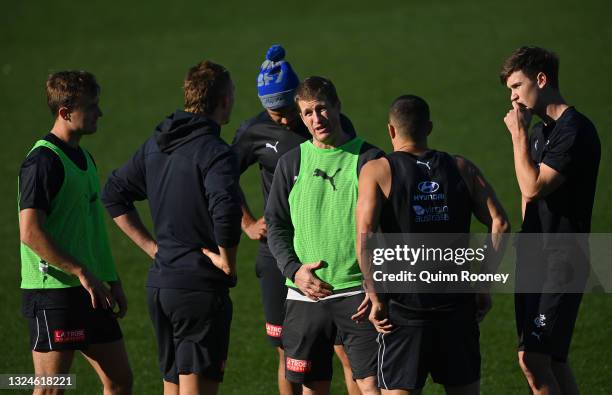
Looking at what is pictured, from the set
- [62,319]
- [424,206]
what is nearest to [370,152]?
[424,206]

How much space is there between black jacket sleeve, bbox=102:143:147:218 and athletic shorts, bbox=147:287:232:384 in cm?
79

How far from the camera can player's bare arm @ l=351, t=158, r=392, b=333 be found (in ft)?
18.9

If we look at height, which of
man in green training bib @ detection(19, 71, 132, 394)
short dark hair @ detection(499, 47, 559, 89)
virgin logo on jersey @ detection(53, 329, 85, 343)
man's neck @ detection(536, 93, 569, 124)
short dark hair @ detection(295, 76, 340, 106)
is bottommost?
virgin logo on jersey @ detection(53, 329, 85, 343)

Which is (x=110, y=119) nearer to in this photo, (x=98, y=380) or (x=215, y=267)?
(x=98, y=380)

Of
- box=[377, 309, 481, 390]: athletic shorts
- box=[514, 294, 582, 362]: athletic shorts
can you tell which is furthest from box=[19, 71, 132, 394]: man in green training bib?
box=[514, 294, 582, 362]: athletic shorts

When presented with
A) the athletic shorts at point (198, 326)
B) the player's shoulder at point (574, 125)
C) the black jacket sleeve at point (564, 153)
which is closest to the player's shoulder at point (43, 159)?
the athletic shorts at point (198, 326)

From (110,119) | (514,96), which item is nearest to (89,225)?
(514,96)

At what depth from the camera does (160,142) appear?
6.38m

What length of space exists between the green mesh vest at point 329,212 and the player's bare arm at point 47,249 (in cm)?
143

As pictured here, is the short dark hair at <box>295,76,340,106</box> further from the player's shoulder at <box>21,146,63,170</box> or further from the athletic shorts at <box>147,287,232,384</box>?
the player's shoulder at <box>21,146,63,170</box>

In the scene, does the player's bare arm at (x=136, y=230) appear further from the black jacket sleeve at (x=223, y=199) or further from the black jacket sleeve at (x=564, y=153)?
the black jacket sleeve at (x=564, y=153)

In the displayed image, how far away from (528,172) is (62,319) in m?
3.34

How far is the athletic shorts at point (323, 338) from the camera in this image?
20.1 ft

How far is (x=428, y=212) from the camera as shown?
227 inches
